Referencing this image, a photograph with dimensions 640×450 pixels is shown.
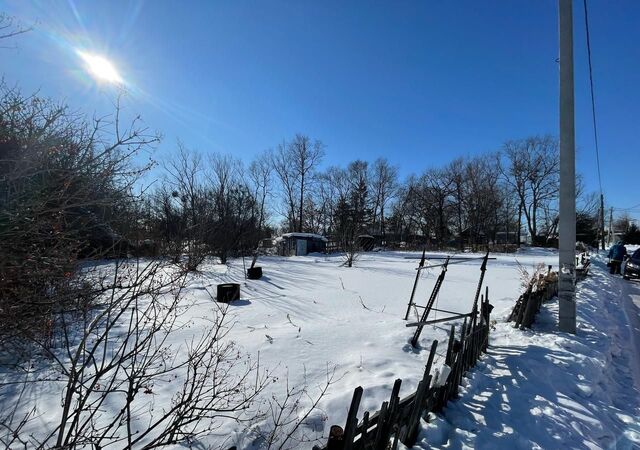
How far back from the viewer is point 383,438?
2395 mm

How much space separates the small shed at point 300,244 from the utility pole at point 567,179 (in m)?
25.8

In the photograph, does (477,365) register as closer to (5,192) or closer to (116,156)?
(116,156)

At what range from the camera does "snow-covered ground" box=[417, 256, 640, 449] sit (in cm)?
288

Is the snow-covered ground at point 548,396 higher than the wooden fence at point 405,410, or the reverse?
the wooden fence at point 405,410

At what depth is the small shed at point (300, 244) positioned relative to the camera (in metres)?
30.9

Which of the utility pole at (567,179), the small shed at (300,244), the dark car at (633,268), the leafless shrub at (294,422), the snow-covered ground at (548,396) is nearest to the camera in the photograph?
the leafless shrub at (294,422)

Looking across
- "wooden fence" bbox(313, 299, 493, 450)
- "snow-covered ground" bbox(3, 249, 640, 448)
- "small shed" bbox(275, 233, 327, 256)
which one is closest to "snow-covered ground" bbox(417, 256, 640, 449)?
"snow-covered ground" bbox(3, 249, 640, 448)

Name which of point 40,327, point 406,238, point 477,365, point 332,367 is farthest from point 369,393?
point 406,238

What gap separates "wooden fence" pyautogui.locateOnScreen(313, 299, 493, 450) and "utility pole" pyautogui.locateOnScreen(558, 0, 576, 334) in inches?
106

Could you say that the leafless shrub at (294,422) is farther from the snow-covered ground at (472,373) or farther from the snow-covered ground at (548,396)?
the snow-covered ground at (548,396)

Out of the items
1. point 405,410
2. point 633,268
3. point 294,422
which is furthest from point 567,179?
point 633,268

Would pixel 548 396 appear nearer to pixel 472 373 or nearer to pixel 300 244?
pixel 472 373

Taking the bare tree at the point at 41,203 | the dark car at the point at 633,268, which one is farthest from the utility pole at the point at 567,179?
the dark car at the point at 633,268

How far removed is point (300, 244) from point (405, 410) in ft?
93.2
